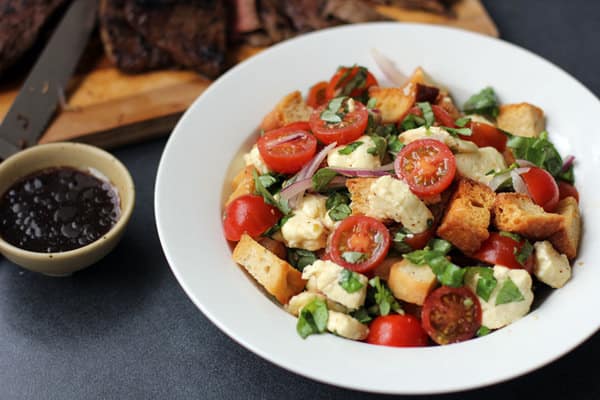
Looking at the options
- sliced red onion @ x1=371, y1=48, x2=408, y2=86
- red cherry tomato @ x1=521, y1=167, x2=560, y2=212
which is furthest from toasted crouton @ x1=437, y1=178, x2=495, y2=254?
sliced red onion @ x1=371, y1=48, x2=408, y2=86

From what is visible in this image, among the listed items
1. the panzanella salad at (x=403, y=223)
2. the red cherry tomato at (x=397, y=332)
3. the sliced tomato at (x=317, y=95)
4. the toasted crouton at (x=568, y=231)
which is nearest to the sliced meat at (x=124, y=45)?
the sliced tomato at (x=317, y=95)

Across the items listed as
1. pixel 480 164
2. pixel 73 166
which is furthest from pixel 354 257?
pixel 73 166

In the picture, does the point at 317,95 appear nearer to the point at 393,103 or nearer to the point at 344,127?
the point at 393,103

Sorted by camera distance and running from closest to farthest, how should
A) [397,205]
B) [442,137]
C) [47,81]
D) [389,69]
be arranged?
[397,205], [442,137], [389,69], [47,81]

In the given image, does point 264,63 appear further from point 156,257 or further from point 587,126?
point 587,126

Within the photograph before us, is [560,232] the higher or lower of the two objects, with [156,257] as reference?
higher

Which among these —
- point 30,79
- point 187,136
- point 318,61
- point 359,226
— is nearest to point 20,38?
point 30,79
